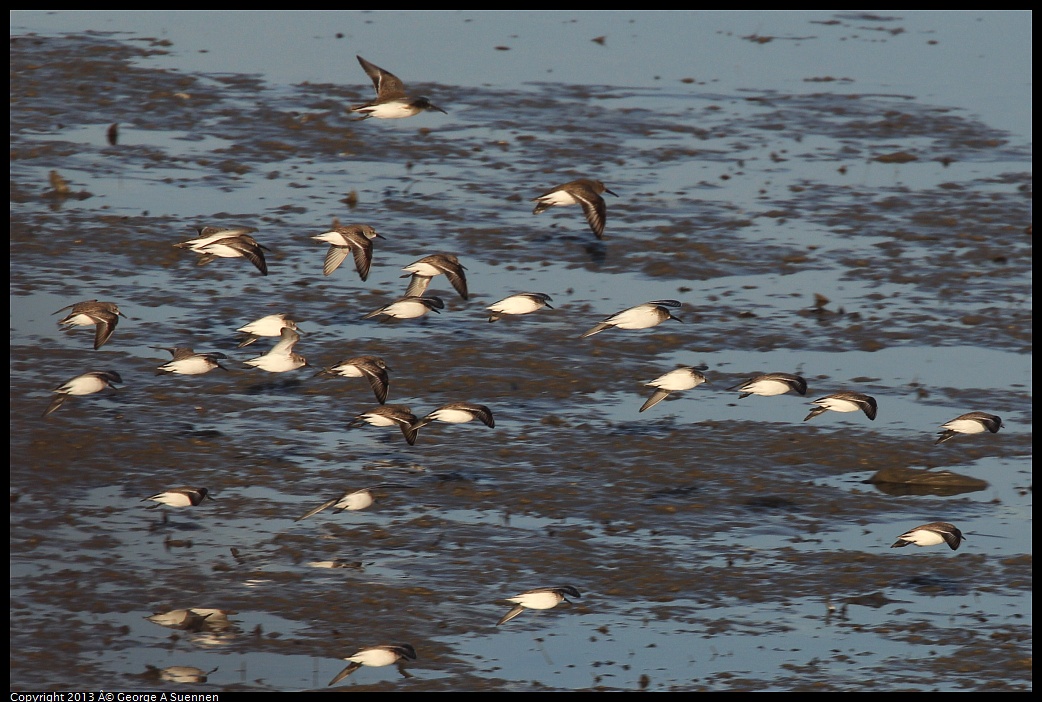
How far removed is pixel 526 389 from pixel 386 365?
4.09 feet

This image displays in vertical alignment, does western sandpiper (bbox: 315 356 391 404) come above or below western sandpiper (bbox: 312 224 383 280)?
below

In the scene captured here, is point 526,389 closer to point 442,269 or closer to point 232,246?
point 442,269

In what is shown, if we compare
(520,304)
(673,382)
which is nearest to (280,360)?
(520,304)

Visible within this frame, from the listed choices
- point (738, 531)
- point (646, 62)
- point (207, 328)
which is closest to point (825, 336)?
point (738, 531)

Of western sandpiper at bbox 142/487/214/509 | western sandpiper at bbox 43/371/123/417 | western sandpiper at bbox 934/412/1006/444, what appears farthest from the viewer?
western sandpiper at bbox 934/412/1006/444

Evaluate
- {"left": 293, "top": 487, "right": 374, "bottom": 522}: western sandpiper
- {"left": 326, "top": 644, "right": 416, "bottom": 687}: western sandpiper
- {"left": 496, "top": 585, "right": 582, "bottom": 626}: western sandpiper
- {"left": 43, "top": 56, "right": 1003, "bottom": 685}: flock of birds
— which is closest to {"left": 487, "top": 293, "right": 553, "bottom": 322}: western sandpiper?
{"left": 43, "top": 56, "right": 1003, "bottom": 685}: flock of birds

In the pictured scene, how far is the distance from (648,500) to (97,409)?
4.64 metres

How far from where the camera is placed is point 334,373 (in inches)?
599

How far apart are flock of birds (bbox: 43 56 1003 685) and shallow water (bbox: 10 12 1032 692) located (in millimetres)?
222

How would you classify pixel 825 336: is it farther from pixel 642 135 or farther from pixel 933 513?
pixel 642 135

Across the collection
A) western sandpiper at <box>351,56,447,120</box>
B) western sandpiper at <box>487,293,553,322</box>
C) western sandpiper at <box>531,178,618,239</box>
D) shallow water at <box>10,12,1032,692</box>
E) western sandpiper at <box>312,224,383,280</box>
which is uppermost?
western sandpiper at <box>351,56,447,120</box>

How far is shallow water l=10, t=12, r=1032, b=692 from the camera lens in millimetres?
11703

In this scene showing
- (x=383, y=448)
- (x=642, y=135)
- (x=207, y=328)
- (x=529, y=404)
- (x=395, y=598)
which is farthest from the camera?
(x=642, y=135)

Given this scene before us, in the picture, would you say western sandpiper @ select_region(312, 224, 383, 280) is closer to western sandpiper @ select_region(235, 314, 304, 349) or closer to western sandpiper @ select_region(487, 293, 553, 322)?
western sandpiper @ select_region(235, 314, 304, 349)
